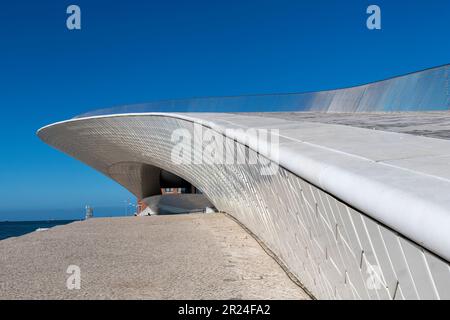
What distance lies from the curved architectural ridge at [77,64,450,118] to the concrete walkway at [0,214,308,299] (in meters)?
4.81

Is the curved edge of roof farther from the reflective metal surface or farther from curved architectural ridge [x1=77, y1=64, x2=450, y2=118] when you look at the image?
curved architectural ridge [x1=77, y1=64, x2=450, y2=118]

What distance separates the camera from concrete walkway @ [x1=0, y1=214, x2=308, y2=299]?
5094 mm

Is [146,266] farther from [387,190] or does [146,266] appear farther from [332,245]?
[387,190]

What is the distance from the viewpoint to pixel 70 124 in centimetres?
2402

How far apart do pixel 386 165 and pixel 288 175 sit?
4.26 ft

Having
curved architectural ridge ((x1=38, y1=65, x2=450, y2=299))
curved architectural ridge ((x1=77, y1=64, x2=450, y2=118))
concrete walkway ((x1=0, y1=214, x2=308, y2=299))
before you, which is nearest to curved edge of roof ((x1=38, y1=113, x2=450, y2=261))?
curved architectural ridge ((x1=38, y1=65, x2=450, y2=299))

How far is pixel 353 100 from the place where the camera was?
14.0 metres

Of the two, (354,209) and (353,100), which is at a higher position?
(353,100)

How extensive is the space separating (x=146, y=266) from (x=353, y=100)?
929 centimetres

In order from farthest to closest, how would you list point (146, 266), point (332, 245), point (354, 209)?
point (146, 266) < point (332, 245) < point (354, 209)

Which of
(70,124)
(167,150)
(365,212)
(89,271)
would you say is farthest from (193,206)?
(365,212)

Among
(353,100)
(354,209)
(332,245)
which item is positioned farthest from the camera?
(353,100)

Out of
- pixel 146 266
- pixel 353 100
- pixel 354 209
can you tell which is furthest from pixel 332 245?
pixel 353 100
